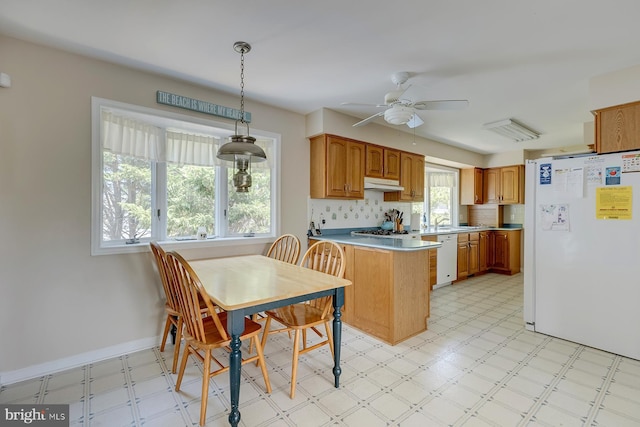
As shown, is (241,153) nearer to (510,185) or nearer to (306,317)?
(306,317)

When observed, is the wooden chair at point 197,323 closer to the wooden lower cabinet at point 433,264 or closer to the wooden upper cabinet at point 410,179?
the wooden lower cabinet at point 433,264

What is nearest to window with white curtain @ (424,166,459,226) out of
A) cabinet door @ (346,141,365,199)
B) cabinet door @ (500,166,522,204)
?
cabinet door @ (500,166,522,204)

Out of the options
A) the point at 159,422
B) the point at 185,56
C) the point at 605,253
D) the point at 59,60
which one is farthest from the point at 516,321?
the point at 59,60

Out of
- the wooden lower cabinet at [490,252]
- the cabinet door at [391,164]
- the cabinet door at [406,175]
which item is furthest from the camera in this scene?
the wooden lower cabinet at [490,252]

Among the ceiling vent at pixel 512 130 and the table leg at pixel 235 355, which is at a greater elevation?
the ceiling vent at pixel 512 130

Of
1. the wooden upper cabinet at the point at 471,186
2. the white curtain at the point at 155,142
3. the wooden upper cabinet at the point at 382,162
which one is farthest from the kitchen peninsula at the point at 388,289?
the wooden upper cabinet at the point at 471,186

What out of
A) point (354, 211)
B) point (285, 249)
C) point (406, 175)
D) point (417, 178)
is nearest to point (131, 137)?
point (285, 249)

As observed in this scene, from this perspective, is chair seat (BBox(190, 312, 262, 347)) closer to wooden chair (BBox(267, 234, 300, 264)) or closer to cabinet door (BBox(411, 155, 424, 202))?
wooden chair (BBox(267, 234, 300, 264))

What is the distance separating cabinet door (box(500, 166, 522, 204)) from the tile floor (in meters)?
3.52

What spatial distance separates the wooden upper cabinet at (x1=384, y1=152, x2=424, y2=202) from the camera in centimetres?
444

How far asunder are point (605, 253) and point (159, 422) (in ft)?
11.6

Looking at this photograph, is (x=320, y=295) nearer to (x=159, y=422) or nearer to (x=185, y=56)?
(x=159, y=422)

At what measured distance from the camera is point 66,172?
2.24m

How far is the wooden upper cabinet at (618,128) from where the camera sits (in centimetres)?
235
